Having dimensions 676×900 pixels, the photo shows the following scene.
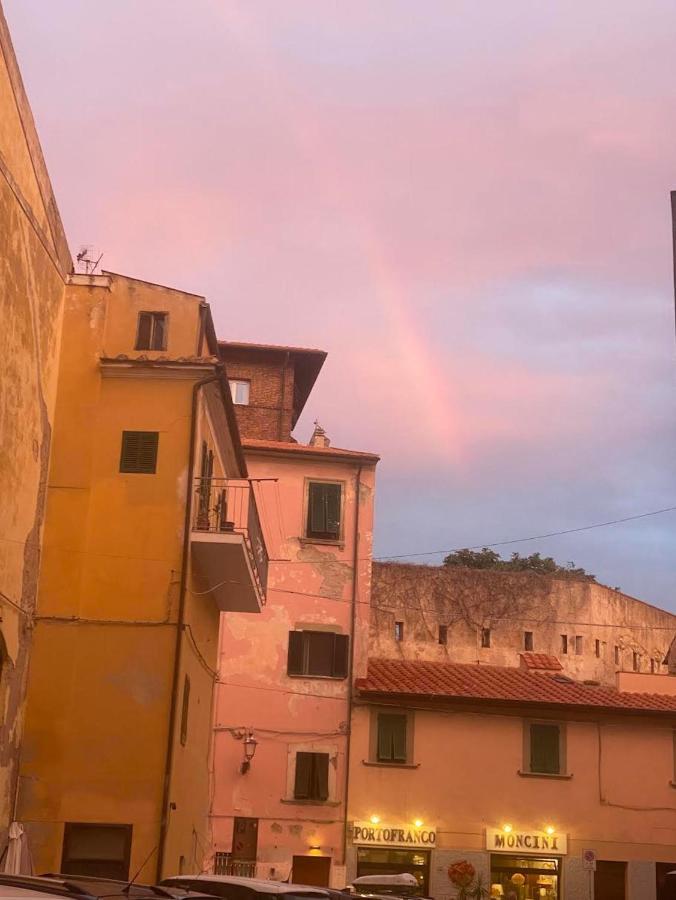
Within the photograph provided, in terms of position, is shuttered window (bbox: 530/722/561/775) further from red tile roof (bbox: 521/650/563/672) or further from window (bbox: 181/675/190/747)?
window (bbox: 181/675/190/747)

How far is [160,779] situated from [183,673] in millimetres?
1802

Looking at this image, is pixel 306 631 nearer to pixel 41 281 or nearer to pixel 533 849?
pixel 533 849

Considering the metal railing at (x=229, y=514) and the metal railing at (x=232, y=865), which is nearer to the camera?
the metal railing at (x=229, y=514)

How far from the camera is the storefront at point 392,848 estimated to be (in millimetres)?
31250

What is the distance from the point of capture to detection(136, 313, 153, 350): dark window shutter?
20.7m

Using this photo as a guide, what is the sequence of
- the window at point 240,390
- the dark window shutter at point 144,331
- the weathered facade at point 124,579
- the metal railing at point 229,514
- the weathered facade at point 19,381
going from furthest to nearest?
the window at point 240,390 < the dark window shutter at point 144,331 < the metal railing at point 229,514 < the weathered facade at point 124,579 < the weathered facade at point 19,381

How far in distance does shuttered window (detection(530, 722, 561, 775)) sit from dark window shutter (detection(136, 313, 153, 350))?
1681cm

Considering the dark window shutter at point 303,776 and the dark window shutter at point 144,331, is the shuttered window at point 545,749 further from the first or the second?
the dark window shutter at point 144,331

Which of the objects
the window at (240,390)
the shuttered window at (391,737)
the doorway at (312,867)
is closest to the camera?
the doorway at (312,867)

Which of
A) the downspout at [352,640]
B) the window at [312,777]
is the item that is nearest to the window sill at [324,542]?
the downspout at [352,640]

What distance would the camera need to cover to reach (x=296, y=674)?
32.8 meters

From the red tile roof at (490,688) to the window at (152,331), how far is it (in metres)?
14.2

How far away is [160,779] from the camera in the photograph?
61.0 ft

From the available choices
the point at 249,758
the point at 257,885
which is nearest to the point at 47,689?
the point at 257,885
